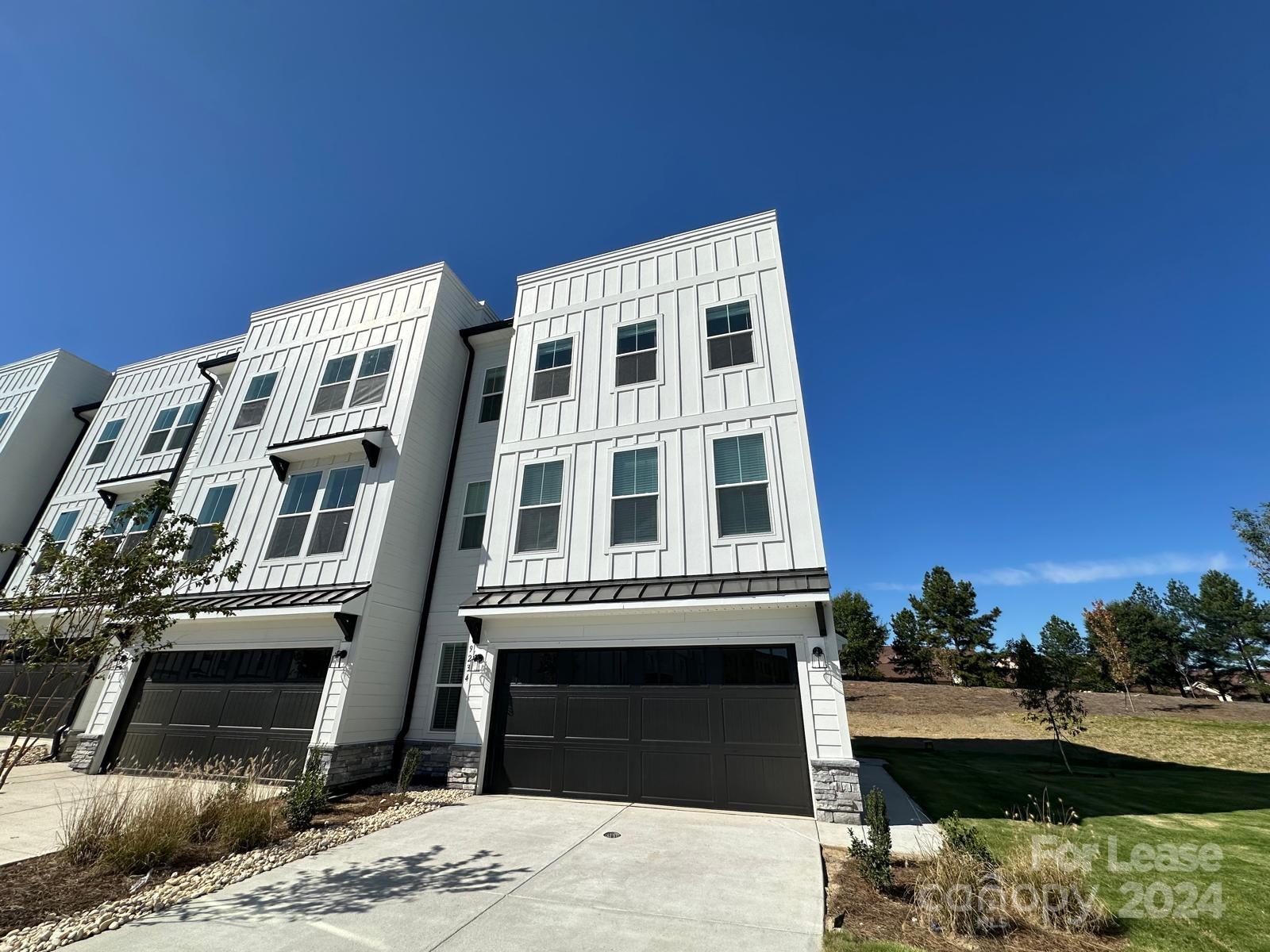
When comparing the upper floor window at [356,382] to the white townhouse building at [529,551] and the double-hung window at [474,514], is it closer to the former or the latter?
the white townhouse building at [529,551]

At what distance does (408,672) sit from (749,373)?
1038 centimetres

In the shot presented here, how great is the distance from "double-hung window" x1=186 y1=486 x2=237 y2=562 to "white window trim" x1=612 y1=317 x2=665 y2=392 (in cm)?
1072

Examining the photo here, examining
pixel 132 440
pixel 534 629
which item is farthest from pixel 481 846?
pixel 132 440

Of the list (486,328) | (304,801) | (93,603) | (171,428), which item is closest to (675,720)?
(304,801)

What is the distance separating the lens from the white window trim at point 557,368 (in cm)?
1276

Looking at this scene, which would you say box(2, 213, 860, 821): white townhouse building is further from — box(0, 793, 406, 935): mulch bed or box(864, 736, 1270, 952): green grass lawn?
box(0, 793, 406, 935): mulch bed

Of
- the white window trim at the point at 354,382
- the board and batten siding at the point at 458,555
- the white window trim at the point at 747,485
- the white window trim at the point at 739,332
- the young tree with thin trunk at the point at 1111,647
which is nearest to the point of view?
the white window trim at the point at 747,485

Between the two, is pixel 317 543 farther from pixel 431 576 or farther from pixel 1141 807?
pixel 1141 807

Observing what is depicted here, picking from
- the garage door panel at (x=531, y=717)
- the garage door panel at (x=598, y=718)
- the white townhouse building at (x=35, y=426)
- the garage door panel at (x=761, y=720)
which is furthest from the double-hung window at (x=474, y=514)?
the white townhouse building at (x=35, y=426)

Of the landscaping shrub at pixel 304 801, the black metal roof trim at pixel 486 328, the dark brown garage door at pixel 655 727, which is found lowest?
the landscaping shrub at pixel 304 801

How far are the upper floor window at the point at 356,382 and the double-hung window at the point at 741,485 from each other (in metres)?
9.12

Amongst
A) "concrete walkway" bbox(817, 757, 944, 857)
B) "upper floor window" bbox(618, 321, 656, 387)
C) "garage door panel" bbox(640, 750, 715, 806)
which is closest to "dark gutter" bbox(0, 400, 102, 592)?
"upper floor window" bbox(618, 321, 656, 387)

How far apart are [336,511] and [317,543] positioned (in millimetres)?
835

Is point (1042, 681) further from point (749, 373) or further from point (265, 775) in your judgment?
point (265, 775)
